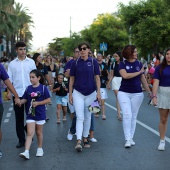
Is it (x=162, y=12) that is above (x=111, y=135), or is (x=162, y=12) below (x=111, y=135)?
above

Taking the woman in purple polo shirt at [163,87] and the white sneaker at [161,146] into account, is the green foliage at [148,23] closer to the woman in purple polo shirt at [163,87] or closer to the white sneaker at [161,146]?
the woman in purple polo shirt at [163,87]

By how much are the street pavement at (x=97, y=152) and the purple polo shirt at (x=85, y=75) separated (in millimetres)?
1054

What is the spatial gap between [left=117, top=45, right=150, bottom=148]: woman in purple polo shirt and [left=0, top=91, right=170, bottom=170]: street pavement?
0.48 metres

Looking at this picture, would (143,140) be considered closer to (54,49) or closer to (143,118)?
(143,118)

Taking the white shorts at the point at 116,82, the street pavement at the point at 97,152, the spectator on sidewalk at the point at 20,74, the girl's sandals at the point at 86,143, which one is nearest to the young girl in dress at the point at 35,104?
the street pavement at the point at 97,152

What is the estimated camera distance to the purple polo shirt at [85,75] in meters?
7.65

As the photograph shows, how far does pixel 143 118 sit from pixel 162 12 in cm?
2228

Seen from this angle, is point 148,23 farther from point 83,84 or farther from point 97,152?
point 97,152

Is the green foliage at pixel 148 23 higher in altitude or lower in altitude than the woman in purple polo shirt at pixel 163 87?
higher

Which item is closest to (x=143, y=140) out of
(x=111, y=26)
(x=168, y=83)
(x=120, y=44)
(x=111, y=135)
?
(x=111, y=135)

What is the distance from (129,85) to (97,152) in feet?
4.29

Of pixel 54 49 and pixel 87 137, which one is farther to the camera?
pixel 54 49

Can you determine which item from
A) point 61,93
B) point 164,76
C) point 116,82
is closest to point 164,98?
point 164,76

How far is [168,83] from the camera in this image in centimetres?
750
